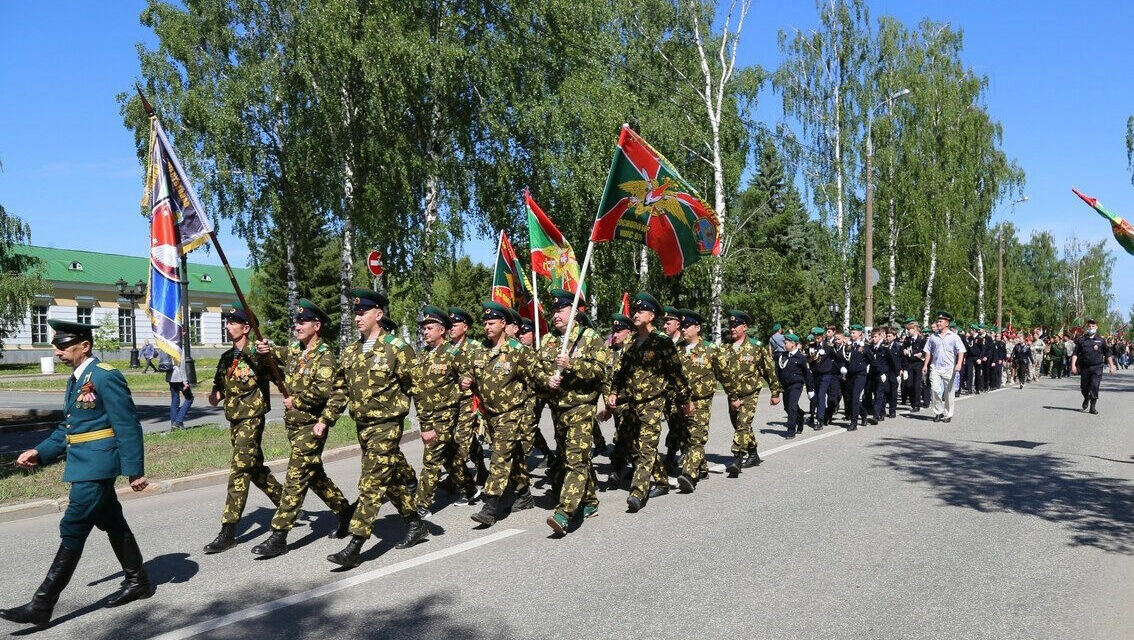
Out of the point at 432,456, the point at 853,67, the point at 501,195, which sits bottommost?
the point at 432,456

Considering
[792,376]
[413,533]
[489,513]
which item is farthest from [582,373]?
[792,376]

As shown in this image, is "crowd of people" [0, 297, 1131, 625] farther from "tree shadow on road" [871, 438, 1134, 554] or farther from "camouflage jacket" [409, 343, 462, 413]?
"tree shadow on road" [871, 438, 1134, 554]

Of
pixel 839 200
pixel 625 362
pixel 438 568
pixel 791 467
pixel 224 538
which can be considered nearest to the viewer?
pixel 438 568

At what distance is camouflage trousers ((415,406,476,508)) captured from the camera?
7043 mm

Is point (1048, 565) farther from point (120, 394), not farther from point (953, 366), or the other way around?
point (953, 366)

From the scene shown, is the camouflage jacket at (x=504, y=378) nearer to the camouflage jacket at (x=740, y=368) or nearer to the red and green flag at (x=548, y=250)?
the red and green flag at (x=548, y=250)

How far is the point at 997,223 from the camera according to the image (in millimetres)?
44594

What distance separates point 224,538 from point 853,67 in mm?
33589

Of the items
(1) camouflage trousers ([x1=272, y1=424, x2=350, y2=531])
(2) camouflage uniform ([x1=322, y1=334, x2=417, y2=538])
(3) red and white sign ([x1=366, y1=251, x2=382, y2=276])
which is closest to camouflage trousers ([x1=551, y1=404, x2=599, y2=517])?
(2) camouflage uniform ([x1=322, y1=334, x2=417, y2=538])

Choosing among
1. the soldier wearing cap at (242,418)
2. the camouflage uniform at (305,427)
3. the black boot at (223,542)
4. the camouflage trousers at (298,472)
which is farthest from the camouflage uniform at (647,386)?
the black boot at (223,542)

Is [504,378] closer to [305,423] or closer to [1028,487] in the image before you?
[305,423]

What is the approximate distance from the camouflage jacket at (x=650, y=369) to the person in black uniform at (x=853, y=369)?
22.9 ft

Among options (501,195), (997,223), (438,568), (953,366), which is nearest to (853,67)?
(997,223)

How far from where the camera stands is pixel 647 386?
7.62 metres
